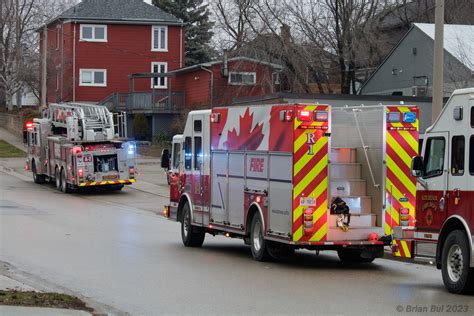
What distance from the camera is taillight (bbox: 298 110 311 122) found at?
1488cm

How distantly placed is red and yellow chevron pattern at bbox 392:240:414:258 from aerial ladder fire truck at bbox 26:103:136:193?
24.0 meters

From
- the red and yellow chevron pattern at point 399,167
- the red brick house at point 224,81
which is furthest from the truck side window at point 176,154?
the red brick house at point 224,81

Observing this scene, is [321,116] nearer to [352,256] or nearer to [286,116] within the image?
[286,116]

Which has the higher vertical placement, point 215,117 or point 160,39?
point 160,39

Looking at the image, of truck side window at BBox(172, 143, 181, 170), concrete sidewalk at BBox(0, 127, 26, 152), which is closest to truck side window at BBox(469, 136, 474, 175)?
truck side window at BBox(172, 143, 181, 170)

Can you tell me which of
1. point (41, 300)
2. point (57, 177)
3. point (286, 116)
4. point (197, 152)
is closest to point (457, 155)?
point (286, 116)

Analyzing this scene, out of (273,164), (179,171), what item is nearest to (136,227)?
(179,171)

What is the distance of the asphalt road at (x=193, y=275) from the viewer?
11320 millimetres

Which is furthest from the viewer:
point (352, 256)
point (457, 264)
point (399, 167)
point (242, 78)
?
point (242, 78)

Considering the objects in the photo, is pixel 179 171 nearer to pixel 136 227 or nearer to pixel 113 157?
pixel 136 227

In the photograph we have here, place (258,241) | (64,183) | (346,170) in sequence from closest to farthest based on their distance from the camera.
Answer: (346,170) < (258,241) < (64,183)

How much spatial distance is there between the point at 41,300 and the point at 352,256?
296 inches

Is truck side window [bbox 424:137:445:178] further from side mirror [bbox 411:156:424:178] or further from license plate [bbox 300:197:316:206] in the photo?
license plate [bbox 300:197:316:206]

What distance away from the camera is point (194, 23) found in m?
79.5
